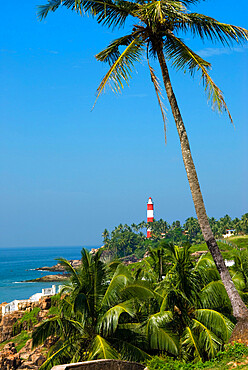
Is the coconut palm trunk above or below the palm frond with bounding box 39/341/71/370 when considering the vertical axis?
above

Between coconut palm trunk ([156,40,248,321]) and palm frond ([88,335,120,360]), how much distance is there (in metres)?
3.12

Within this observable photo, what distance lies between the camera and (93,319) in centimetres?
1178

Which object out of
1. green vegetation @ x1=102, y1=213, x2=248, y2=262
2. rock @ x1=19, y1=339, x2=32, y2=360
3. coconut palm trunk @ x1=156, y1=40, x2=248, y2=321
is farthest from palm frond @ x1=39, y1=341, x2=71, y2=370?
green vegetation @ x1=102, y1=213, x2=248, y2=262

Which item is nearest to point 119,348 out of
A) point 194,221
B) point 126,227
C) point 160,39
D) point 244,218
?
point 160,39

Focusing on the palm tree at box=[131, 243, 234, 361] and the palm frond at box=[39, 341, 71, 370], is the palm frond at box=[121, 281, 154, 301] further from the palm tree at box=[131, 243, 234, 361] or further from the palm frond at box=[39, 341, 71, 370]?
the palm frond at box=[39, 341, 71, 370]

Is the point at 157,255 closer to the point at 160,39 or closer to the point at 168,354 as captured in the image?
the point at 168,354

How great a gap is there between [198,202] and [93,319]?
169 inches

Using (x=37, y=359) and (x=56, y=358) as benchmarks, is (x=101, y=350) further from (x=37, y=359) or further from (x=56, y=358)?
(x=37, y=359)

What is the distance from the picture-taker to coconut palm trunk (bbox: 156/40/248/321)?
34.3 ft

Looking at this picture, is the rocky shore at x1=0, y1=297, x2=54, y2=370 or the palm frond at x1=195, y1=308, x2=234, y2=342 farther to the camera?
the rocky shore at x1=0, y1=297, x2=54, y2=370

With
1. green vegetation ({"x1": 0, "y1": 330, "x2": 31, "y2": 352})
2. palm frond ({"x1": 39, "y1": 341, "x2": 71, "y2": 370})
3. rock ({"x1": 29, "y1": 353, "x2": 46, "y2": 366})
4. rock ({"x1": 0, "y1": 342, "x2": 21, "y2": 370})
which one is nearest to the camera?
palm frond ({"x1": 39, "y1": 341, "x2": 71, "y2": 370})

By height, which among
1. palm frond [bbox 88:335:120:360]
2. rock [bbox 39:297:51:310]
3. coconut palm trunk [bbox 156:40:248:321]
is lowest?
rock [bbox 39:297:51:310]

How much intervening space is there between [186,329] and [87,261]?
3.29 metres

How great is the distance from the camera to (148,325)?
39.2 feet
